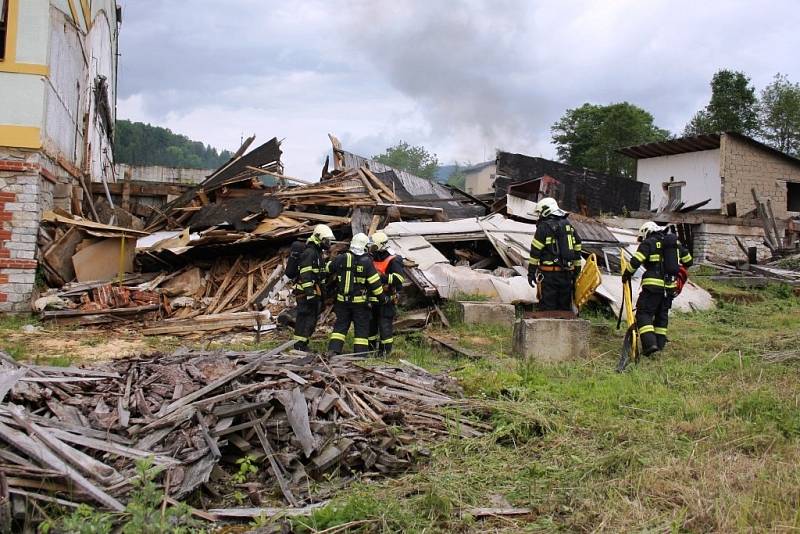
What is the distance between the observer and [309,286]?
8.92 meters

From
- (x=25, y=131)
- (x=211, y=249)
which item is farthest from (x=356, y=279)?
(x=25, y=131)

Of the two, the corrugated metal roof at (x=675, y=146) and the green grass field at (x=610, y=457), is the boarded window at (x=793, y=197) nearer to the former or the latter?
the corrugated metal roof at (x=675, y=146)

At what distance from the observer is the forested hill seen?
231ft

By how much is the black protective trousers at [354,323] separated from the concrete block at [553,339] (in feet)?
6.78

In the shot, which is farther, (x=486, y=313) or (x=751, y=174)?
(x=751, y=174)

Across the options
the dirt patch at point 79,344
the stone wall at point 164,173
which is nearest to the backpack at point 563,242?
the dirt patch at point 79,344

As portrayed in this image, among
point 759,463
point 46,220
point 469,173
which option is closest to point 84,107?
point 46,220

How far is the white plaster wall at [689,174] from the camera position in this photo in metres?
24.6

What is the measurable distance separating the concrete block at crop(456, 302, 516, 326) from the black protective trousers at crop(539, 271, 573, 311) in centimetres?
217

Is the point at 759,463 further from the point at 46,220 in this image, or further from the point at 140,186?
the point at 140,186

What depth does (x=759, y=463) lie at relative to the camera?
14.1 ft

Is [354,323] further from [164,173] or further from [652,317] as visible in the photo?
[164,173]

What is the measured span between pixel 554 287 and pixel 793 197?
22920mm

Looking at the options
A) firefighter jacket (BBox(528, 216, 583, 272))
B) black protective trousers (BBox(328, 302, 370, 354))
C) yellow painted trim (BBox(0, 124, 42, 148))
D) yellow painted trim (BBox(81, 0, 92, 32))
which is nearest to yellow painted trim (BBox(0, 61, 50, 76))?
yellow painted trim (BBox(0, 124, 42, 148))
